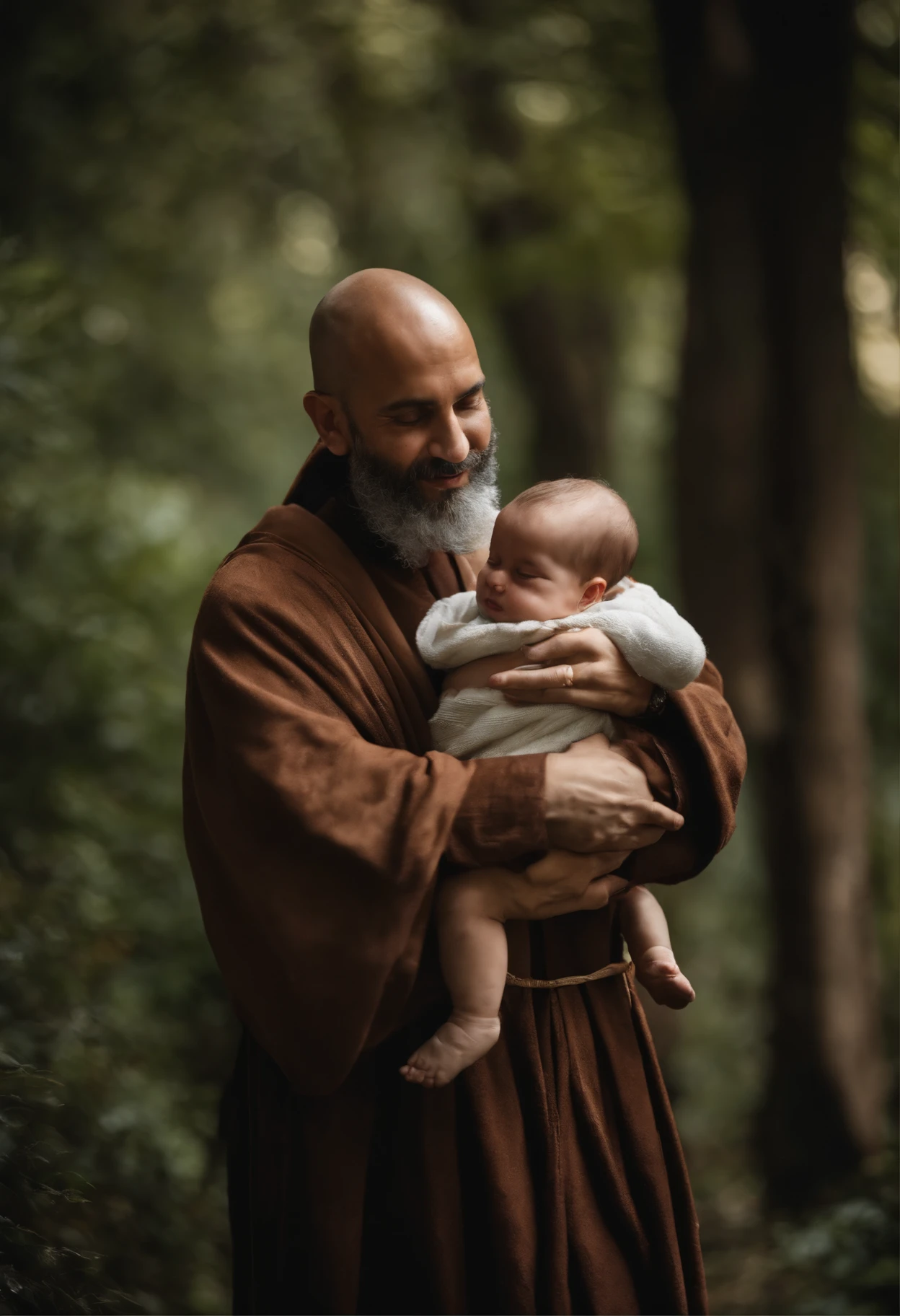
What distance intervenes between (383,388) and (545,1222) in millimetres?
1551

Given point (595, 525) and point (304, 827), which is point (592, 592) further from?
point (304, 827)

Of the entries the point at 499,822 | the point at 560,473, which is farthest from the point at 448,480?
the point at 560,473

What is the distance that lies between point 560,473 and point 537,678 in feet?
17.1

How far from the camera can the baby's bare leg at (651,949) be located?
222 cm

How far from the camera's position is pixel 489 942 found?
6.79ft

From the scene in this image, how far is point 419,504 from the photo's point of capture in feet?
7.62

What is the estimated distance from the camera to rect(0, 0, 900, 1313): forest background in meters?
4.53

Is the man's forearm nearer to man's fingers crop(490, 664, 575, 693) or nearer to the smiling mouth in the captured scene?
man's fingers crop(490, 664, 575, 693)

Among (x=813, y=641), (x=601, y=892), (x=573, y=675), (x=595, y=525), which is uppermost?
(x=595, y=525)

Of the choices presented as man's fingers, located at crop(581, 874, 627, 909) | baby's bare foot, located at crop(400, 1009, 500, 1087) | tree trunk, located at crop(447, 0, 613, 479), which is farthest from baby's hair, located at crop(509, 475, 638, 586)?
tree trunk, located at crop(447, 0, 613, 479)

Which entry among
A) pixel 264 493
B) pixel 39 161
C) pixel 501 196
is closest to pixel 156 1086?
pixel 39 161

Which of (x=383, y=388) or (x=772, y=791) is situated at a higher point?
(x=383, y=388)

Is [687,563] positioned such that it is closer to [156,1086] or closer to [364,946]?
[156,1086]

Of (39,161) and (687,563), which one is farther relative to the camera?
(39,161)
